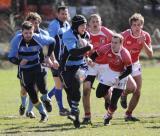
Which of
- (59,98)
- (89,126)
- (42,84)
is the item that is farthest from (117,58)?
(59,98)

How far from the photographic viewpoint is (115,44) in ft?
39.3

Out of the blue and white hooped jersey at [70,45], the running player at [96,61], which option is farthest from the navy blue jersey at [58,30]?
the blue and white hooped jersey at [70,45]

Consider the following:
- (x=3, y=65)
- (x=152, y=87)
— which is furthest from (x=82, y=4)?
(x=152, y=87)

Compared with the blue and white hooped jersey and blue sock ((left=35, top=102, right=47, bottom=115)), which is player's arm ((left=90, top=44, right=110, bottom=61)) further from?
blue sock ((left=35, top=102, right=47, bottom=115))

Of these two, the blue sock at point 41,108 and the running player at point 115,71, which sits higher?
the running player at point 115,71

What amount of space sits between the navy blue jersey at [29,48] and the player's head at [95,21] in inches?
33.4

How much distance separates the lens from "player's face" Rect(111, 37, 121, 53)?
11.9 m

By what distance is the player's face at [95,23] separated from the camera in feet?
41.0

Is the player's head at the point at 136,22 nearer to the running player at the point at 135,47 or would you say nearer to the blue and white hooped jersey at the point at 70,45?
the running player at the point at 135,47

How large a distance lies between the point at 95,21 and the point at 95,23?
9 centimetres

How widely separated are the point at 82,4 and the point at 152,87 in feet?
78.7

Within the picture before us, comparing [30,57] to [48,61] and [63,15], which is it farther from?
[63,15]

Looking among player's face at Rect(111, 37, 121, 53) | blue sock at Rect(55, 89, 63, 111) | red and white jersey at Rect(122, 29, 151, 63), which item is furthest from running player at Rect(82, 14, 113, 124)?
blue sock at Rect(55, 89, 63, 111)

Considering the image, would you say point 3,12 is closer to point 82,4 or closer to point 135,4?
point 82,4
